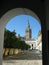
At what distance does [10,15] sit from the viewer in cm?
913

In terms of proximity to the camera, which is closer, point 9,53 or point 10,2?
point 10,2

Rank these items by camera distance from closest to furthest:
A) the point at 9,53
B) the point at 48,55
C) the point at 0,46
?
the point at 48,55
the point at 0,46
the point at 9,53

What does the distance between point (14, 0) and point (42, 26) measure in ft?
4.84

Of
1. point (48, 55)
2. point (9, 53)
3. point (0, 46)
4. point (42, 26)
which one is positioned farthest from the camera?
point (9, 53)

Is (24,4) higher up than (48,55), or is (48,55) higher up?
(24,4)

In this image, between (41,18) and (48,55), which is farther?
(41,18)

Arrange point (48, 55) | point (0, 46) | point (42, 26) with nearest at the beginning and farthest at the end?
point (48, 55) < point (42, 26) < point (0, 46)

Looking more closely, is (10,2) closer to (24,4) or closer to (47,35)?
(24,4)

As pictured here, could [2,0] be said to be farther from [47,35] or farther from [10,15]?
[47,35]

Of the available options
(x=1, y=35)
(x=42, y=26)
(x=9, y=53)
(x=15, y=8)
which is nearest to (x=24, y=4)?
(x=15, y=8)

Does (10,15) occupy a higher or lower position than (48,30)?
higher

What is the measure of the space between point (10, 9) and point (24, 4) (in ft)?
1.85

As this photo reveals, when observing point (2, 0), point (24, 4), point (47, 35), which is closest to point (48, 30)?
point (47, 35)

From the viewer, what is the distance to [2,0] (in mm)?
8242
